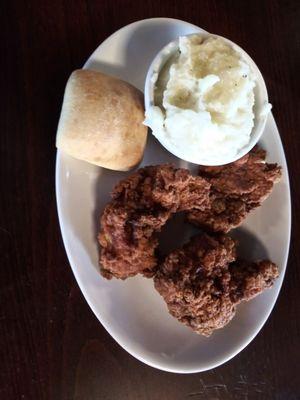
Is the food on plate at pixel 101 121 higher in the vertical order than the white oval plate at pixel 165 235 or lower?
higher

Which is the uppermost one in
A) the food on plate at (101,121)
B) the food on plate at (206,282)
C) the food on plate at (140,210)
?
the food on plate at (101,121)

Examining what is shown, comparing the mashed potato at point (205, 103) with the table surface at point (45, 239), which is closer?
the mashed potato at point (205, 103)

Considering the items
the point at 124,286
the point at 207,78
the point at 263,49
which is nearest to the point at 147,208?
the point at 124,286

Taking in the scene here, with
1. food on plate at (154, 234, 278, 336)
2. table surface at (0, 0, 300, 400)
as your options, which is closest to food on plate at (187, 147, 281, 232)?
food on plate at (154, 234, 278, 336)

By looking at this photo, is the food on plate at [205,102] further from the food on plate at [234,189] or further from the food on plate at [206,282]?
the food on plate at [206,282]

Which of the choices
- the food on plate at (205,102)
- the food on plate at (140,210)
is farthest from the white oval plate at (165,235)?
the food on plate at (205,102)

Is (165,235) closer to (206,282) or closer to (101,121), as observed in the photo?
(206,282)

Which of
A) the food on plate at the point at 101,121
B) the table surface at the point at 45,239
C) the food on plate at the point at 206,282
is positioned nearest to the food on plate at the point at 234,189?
the food on plate at the point at 206,282

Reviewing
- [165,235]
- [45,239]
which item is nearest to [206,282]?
[165,235]
